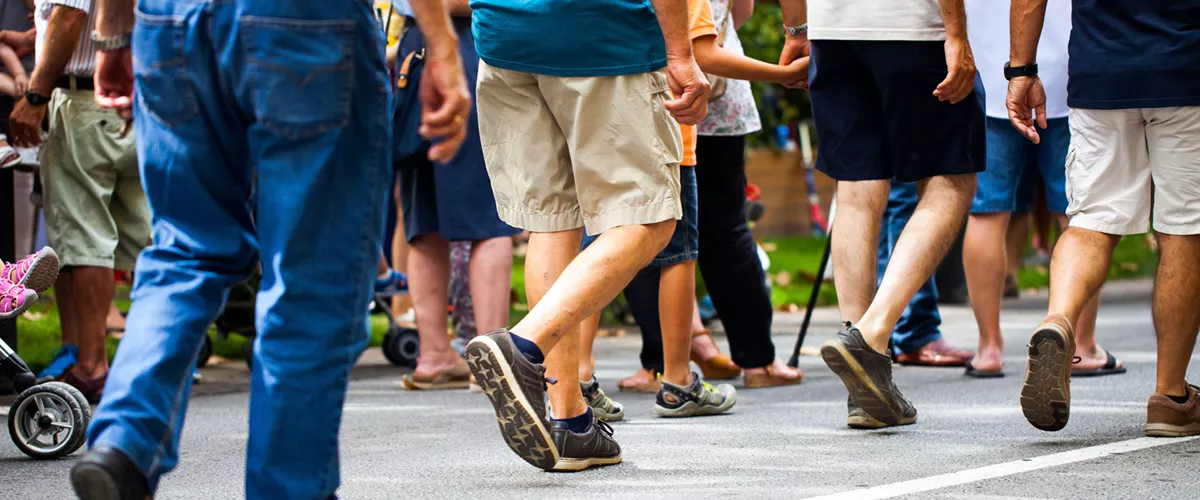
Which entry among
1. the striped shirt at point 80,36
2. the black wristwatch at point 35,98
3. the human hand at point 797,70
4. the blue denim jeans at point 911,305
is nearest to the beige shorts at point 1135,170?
the human hand at point 797,70

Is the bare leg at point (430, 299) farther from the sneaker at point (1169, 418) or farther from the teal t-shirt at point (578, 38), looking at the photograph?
the sneaker at point (1169, 418)

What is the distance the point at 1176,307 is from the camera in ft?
14.0

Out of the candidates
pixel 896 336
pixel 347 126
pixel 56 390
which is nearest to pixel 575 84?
pixel 347 126

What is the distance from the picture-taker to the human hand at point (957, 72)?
436 cm

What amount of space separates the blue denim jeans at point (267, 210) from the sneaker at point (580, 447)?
1.19m

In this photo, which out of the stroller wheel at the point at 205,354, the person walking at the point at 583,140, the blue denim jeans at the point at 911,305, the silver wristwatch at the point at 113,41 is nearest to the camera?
the silver wristwatch at the point at 113,41

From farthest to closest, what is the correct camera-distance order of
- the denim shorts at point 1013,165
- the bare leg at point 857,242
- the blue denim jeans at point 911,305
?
1. the blue denim jeans at point 911,305
2. the denim shorts at point 1013,165
3. the bare leg at point 857,242

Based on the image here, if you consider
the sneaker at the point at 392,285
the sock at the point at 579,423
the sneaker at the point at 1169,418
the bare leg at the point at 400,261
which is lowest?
the bare leg at the point at 400,261

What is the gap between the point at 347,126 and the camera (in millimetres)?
2645

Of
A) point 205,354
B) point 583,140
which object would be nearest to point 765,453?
point 583,140

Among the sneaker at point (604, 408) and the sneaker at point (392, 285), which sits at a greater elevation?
the sneaker at point (604, 408)

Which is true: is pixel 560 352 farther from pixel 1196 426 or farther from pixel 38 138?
pixel 38 138

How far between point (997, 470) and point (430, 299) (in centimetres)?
299

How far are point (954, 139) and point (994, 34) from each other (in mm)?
1795
